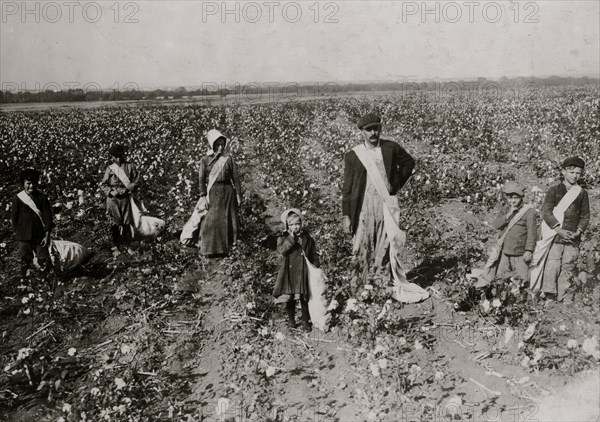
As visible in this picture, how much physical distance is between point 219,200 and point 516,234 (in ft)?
11.6

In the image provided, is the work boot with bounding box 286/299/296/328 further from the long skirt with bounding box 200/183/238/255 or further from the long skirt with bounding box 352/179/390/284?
the long skirt with bounding box 200/183/238/255

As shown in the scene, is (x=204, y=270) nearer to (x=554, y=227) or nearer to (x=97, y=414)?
(x=97, y=414)

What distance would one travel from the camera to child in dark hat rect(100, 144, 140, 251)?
6.39 meters

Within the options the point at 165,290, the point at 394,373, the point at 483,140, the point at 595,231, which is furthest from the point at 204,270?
the point at 483,140

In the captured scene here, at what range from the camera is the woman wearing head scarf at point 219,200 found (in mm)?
6219

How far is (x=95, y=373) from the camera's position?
3908 mm

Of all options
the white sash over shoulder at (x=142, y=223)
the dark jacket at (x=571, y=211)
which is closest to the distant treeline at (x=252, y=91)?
the white sash over shoulder at (x=142, y=223)

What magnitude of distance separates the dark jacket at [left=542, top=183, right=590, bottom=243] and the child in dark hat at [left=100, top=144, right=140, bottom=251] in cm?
486

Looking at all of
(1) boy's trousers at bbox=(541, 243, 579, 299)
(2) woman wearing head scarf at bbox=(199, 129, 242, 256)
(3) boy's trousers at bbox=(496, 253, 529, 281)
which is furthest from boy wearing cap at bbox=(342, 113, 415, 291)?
(2) woman wearing head scarf at bbox=(199, 129, 242, 256)

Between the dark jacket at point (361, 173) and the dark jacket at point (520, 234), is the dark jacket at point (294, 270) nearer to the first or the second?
the dark jacket at point (361, 173)

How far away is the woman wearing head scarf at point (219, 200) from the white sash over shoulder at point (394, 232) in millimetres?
2164

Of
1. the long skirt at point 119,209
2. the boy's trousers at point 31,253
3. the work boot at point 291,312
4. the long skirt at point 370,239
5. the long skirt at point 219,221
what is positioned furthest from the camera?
the long skirt at point 119,209

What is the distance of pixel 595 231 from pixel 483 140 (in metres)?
6.95

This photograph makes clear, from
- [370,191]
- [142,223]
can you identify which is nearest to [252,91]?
[142,223]
